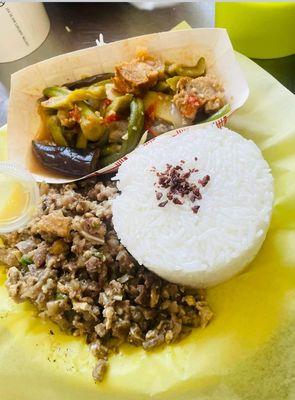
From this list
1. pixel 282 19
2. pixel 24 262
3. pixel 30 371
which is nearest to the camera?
pixel 30 371

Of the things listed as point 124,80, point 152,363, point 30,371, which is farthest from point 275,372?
point 124,80

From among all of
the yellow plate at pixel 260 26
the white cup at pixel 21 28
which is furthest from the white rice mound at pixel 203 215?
the white cup at pixel 21 28

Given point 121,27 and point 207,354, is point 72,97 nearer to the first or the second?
point 121,27

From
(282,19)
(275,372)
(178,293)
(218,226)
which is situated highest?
(282,19)

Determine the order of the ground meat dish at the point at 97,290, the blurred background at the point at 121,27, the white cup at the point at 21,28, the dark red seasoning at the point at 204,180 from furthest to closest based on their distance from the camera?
the white cup at the point at 21,28, the blurred background at the point at 121,27, the dark red seasoning at the point at 204,180, the ground meat dish at the point at 97,290

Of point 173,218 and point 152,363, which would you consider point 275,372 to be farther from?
point 173,218

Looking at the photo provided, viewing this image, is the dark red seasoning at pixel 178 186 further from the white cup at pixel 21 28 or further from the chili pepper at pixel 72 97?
the white cup at pixel 21 28
